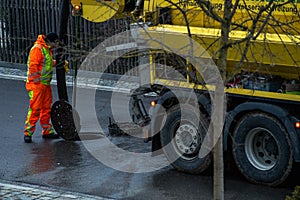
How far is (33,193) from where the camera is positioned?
29.5ft

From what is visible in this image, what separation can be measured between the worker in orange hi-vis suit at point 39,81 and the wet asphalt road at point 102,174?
326mm

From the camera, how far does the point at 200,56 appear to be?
22.4 ft

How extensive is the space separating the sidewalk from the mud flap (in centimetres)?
246

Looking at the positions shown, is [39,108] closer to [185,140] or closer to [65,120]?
[65,120]

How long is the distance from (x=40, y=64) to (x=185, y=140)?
3302 mm

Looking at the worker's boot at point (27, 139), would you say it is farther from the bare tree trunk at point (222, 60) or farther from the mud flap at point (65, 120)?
the bare tree trunk at point (222, 60)

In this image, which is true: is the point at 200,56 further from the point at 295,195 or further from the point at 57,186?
the point at 57,186

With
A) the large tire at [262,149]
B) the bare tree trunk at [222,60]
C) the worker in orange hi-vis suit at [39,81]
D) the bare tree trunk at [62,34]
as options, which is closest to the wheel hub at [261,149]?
the large tire at [262,149]

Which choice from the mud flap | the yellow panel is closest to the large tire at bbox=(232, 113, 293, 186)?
the yellow panel

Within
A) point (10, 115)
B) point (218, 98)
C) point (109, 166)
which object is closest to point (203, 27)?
point (109, 166)

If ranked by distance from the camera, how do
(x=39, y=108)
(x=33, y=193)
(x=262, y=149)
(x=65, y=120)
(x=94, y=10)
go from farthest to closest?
(x=39, y=108), (x=65, y=120), (x=94, y=10), (x=262, y=149), (x=33, y=193)

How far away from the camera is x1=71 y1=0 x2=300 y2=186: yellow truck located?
845 centimetres

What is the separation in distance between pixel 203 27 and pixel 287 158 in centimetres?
195

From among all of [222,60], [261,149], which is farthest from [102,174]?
[222,60]
